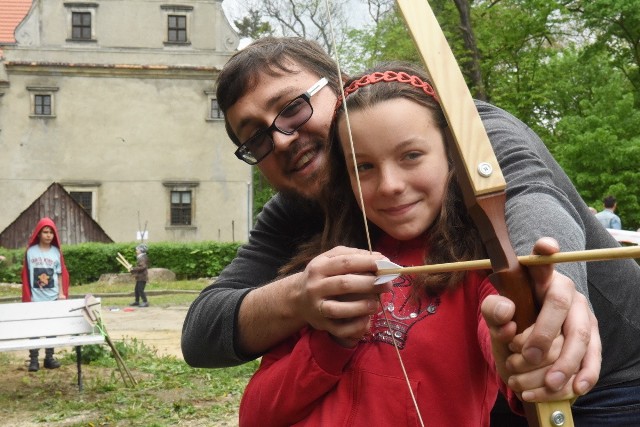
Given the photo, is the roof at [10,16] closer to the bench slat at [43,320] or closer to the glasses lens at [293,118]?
the bench slat at [43,320]

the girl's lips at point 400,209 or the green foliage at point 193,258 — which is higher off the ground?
the girl's lips at point 400,209

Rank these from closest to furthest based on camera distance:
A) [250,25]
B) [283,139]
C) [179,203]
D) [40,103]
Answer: [283,139], [40,103], [179,203], [250,25]

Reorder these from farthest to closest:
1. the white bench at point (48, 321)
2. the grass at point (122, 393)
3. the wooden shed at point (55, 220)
A: the wooden shed at point (55, 220)
the white bench at point (48, 321)
the grass at point (122, 393)

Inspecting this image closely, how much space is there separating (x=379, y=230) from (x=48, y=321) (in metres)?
6.67

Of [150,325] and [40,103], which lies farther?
[40,103]

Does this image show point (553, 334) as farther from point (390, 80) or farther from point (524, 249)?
point (390, 80)

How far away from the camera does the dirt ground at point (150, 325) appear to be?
33.8 ft

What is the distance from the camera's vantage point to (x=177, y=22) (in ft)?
95.7

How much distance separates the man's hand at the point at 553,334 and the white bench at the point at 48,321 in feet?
22.9

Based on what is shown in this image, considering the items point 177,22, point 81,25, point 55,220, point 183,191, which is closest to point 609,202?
point 55,220

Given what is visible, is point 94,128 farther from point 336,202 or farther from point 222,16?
point 336,202

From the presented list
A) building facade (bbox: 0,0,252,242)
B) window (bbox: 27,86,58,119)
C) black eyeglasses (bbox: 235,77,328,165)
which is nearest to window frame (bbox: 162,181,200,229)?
building facade (bbox: 0,0,252,242)

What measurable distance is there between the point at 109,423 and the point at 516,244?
5428 mm

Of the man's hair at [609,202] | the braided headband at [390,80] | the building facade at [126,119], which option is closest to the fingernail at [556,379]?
the braided headband at [390,80]
